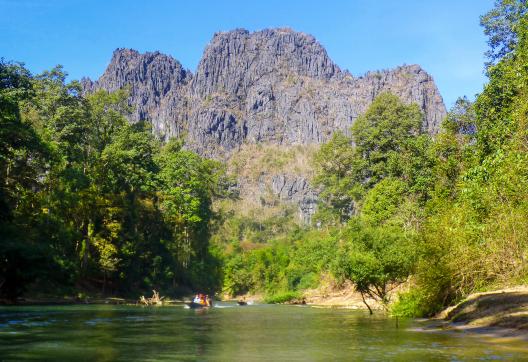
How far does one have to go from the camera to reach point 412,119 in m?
74.8

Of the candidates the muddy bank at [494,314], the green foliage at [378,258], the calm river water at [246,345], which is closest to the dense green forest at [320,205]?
the green foliage at [378,258]

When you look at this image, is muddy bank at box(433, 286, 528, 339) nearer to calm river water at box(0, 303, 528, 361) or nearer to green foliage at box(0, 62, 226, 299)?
calm river water at box(0, 303, 528, 361)

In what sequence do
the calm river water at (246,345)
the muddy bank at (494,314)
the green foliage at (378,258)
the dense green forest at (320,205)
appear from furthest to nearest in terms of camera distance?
the green foliage at (378,258)
the dense green forest at (320,205)
the muddy bank at (494,314)
the calm river water at (246,345)

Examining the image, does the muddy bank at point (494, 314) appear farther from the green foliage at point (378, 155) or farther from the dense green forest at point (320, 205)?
the green foliage at point (378, 155)

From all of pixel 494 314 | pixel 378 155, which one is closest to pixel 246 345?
pixel 494 314

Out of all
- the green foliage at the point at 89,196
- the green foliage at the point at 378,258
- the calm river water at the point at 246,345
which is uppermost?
the green foliage at the point at 89,196

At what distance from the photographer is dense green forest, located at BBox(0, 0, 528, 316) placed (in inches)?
1164

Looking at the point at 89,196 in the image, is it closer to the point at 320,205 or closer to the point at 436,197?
the point at 436,197

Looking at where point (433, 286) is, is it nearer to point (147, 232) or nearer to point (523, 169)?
point (523, 169)

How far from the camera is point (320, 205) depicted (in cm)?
10869

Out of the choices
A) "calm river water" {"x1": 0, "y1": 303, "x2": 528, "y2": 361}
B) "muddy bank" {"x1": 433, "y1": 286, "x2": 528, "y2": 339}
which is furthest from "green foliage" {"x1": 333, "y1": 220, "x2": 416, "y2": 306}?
"calm river water" {"x1": 0, "y1": 303, "x2": 528, "y2": 361}

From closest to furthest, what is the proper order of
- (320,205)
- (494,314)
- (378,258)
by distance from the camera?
(494,314) → (378,258) → (320,205)

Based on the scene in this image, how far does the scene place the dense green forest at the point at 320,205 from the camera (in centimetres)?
2958

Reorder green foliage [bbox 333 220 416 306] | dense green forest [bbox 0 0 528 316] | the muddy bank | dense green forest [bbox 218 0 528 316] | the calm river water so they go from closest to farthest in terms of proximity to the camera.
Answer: the calm river water < the muddy bank < dense green forest [bbox 218 0 528 316] < dense green forest [bbox 0 0 528 316] < green foliage [bbox 333 220 416 306]
